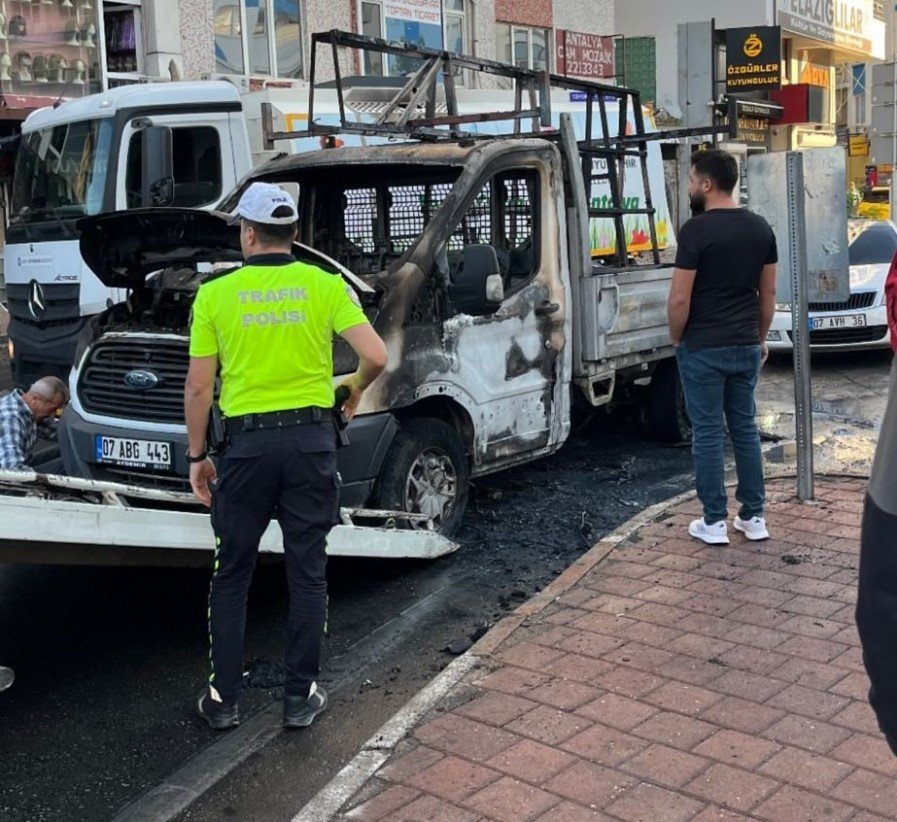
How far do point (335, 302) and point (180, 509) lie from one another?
130 cm

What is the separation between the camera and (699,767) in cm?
375

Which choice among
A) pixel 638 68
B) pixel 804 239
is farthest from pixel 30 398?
pixel 638 68

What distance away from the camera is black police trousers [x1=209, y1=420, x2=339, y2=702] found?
13.6 ft

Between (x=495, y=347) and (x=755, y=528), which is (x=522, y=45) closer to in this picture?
(x=495, y=347)

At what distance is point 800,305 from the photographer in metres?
6.65

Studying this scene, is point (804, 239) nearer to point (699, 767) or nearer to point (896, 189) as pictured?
point (699, 767)

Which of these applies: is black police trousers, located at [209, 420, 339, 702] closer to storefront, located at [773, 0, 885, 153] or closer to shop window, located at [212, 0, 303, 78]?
shop window, located at [212, 0, 303, 78]

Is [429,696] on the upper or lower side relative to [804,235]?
lower

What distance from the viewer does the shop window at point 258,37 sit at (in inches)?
740

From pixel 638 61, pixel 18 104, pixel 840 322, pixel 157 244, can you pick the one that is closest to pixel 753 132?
pixel 638 61

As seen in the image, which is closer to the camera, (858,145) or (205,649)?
(205,649)

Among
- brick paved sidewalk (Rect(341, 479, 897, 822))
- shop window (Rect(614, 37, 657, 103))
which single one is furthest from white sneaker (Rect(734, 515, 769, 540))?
shop window (Rect(614, 37, 657, 103))

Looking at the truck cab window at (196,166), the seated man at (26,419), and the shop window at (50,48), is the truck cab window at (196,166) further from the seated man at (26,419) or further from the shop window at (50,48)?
the shop window at (50,48)

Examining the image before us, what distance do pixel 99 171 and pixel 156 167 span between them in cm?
57
